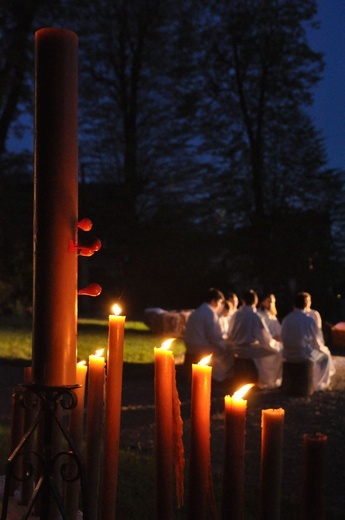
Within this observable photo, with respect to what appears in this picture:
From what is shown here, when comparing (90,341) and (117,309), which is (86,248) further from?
(90,341)

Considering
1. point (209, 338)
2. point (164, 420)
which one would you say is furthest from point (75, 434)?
point (209, 338)

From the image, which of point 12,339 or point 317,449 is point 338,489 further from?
point 12,339

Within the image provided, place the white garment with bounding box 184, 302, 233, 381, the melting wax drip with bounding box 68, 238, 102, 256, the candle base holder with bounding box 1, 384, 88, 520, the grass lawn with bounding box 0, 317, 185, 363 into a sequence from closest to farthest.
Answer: the candle base holder with bounding box 1, 384, 88, 520 → the melting wax drip with bounding box 68, 238, 102, 256 → the white garment with bounding box 184, 302, 233, 381 → the grass lawn with bounding box 0, 317, 185, 363

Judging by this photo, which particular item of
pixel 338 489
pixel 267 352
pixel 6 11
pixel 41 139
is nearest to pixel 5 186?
pixel 6 11

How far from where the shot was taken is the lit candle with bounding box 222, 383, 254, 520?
146 cm

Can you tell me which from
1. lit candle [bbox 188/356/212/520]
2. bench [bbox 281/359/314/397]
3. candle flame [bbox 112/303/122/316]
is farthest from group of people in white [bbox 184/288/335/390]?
lit candle [bbox 188/356/212/520]

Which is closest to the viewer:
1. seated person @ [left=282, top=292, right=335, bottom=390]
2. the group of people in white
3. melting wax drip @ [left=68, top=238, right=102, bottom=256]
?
melting wax drip @ [left=68, top=238, right=102, bottom=256]

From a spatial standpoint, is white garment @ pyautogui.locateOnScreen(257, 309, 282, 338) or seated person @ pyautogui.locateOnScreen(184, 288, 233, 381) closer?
seated person @ pyautogui.locateOnScreen(184, 288, 233, 381)

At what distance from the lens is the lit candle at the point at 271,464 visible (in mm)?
1470

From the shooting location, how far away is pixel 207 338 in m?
11.5

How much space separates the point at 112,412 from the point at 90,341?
13.8 m

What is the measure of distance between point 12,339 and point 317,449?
14.9 meters

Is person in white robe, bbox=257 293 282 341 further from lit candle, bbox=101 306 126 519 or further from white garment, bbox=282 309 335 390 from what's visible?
lit candle, bbox=101 306 126 519

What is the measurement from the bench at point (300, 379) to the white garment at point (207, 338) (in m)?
1.30
